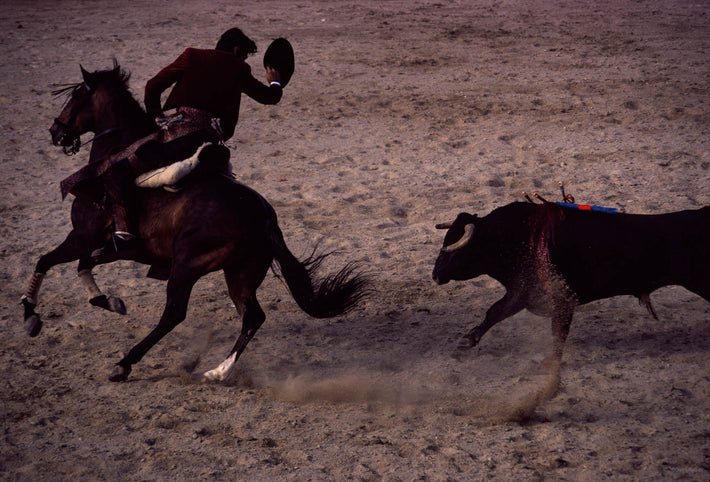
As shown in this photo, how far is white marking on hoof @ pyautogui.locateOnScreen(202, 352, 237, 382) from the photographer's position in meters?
5.13

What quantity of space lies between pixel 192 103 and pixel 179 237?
89 centimetres

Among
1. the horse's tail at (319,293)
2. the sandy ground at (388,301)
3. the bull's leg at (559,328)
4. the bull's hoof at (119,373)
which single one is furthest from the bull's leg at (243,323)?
the bull's leg at (559,328)

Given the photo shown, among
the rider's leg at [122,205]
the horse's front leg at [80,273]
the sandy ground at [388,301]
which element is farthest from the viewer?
the horse's front leg at [80,273]

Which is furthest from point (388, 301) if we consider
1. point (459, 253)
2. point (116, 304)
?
point (116, 304)

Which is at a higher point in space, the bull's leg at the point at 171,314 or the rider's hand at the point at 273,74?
the rider's hand at the point at 273,74

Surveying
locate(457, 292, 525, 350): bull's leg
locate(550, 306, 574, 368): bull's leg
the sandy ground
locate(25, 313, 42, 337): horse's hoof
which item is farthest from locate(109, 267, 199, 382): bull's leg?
locate(550, 306, 574, 368): bull's leg

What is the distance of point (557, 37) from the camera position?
14086 millimetres

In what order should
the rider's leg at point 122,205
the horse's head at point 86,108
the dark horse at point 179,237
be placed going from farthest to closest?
the horse's head at point 86,108 < the rider's leg at point 122,205 < the dark horse at point 179,237

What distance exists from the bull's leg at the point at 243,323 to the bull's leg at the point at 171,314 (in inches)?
12.7

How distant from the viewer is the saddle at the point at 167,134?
17.1 ft

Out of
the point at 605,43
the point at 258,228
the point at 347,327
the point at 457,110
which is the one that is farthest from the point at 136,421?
the point at 605,43

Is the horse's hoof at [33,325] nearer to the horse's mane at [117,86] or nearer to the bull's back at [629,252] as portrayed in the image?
the horse's mane at [117,86]

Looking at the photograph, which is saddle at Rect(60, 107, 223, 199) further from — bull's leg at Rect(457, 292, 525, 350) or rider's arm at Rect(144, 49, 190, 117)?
bull's leg at Rect(457, 292, 525, 350)

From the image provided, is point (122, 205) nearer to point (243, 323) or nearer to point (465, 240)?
point (243, 323)
